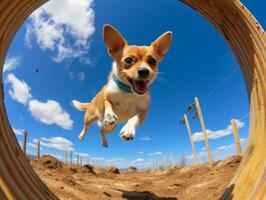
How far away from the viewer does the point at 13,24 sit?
270 cm

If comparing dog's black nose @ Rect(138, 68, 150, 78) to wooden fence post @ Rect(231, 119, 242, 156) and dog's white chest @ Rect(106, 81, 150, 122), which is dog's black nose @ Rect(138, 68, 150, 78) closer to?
dog's white chest @ Rect(106, 81, 150, 122)

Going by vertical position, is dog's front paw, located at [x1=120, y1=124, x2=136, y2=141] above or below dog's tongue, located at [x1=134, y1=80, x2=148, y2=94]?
below

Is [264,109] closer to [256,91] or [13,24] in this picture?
[256,91]

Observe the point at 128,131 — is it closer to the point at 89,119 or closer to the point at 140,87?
the point at 140,87

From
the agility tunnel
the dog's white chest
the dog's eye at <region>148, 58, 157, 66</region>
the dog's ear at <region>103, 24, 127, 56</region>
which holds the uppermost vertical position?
the dog's ear at <region>103, 24, 127, 56</region>

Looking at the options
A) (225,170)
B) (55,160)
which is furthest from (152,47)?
(55,160)

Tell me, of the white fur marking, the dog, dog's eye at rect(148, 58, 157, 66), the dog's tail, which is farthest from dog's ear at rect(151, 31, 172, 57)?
the dog's tail

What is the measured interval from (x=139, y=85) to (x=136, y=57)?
1.55 ft

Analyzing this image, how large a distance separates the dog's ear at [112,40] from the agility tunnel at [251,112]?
180cm

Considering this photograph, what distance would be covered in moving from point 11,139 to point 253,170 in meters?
1.93

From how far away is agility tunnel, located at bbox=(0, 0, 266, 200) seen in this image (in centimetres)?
213

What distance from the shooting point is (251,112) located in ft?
9.04

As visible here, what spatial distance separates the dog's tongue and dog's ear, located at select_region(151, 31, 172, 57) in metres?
0.70

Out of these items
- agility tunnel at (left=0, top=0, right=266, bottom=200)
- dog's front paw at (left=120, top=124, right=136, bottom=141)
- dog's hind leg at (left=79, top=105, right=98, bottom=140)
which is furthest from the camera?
dog's hind leg at (left=79, top=105, right=98, bottom=140)
